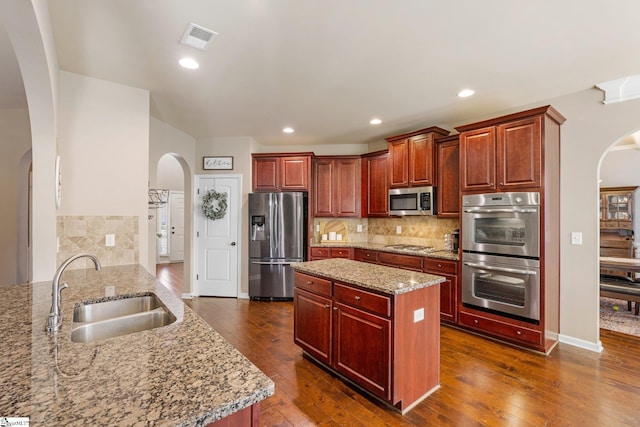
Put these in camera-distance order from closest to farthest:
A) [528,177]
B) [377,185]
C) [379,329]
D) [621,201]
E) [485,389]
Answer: [379,329]
[485,389]
[528,177]
[377,185]
[621,201]

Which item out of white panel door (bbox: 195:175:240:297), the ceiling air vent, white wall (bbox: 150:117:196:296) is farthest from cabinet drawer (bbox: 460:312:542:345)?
white wall (bbox: 150:117:196:296)

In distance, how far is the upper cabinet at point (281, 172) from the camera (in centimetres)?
495

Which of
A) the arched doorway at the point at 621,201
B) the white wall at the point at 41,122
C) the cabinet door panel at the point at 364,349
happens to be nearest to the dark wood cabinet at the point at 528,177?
the cabinet door panel at the point at 364,349


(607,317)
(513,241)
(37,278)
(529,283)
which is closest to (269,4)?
(37,278)

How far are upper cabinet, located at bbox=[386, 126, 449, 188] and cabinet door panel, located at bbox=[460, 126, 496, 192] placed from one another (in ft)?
1.71

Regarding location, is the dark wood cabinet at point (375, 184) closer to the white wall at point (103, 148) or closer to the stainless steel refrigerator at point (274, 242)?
the stainless steel refrigerator at point (274, 242)

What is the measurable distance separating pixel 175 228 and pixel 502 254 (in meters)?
8.56

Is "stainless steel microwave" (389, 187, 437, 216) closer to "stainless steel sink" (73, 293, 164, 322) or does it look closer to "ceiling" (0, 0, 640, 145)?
"ceiling" (0, 0, 640, 145)

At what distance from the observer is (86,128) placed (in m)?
2.77

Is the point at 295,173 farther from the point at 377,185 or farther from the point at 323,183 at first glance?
the point at 377,185

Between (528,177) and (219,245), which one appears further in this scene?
(219,245)

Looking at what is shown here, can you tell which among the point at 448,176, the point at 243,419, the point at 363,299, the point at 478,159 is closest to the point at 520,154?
the point at 478,159

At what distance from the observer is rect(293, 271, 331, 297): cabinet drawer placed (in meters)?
2.52

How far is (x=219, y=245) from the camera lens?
→ 5000 millimetres
